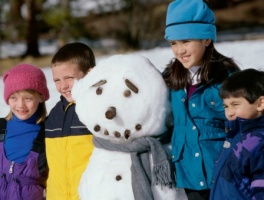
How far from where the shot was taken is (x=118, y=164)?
8.87 feet

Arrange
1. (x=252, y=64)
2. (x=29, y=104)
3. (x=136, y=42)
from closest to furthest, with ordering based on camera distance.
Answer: (x=29, y=104)
(x=252, y=64)
(x=136, y=42)

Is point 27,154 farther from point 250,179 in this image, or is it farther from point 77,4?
point 77,4

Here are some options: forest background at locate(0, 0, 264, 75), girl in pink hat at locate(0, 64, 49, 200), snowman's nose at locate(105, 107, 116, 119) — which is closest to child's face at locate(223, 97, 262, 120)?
snowman's nose at locate(105, 107, 116, 119)

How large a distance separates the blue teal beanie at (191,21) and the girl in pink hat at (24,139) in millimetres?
976

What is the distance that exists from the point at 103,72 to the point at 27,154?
0.77 meters

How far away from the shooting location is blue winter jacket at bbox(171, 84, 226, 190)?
263cm

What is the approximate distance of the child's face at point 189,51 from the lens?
271cm

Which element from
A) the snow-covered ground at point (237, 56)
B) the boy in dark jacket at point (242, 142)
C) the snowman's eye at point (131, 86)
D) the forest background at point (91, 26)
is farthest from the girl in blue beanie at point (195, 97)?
the forest background at point (91, 26)

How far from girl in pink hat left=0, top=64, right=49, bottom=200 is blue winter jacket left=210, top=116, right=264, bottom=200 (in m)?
1.11

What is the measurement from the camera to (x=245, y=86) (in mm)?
2520

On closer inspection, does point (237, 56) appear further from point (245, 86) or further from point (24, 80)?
point (245, 86)

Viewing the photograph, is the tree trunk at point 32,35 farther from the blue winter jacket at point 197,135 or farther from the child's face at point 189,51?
the blue winter jacket at point 197,135

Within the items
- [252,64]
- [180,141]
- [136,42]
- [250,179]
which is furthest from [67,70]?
[136,42]

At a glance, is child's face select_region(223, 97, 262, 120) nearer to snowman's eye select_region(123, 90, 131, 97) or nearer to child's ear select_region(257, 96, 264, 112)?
child's ear select_region(257, 96, 264, 112)
